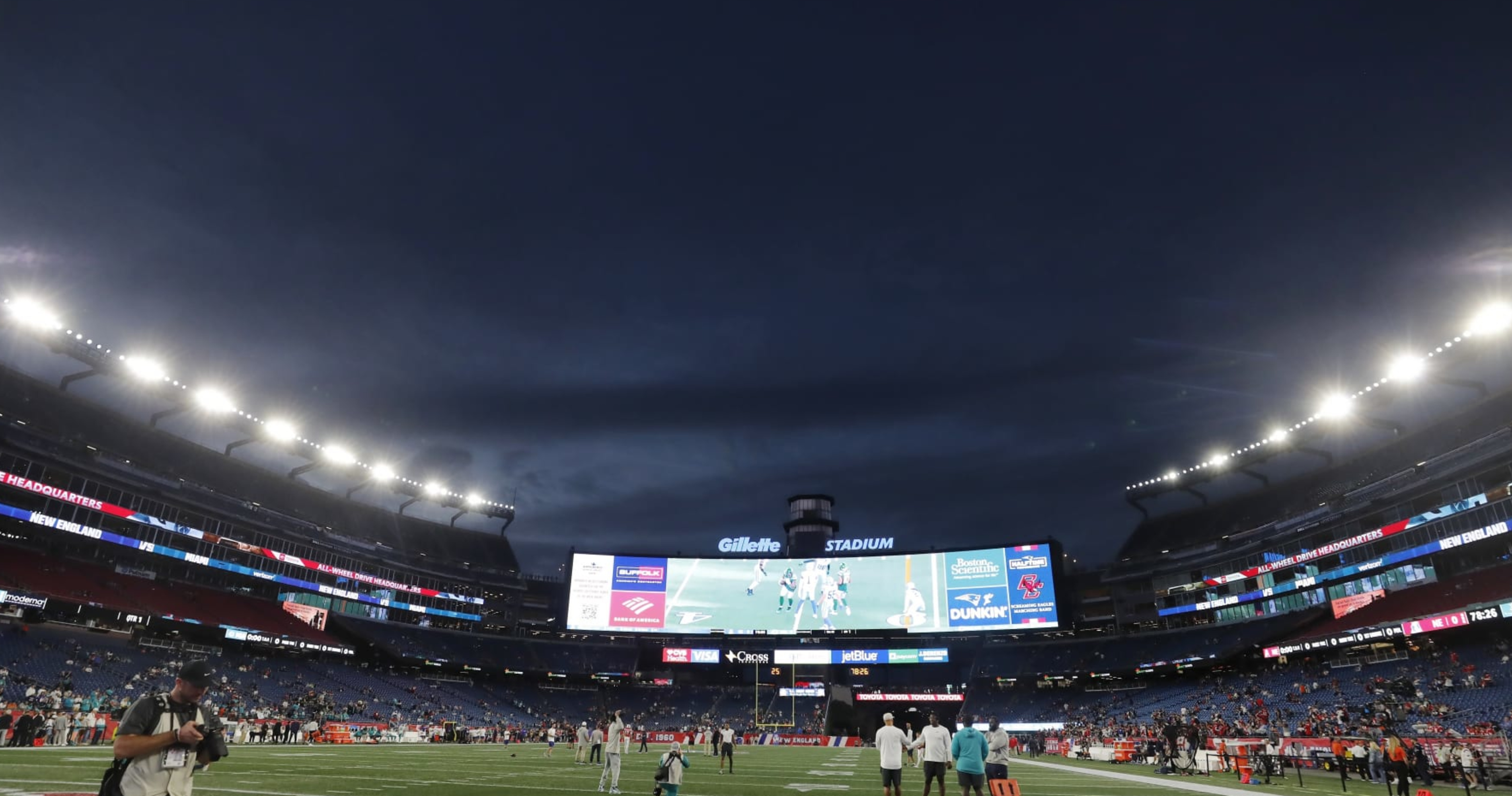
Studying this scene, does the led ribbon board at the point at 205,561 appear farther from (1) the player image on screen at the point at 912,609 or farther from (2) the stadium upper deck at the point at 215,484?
(1) the player image on screen at the point at 912,609

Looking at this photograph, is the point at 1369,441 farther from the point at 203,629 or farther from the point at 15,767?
the point at 203,629

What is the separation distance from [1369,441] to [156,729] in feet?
287

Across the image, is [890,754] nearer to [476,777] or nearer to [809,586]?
[476,777]

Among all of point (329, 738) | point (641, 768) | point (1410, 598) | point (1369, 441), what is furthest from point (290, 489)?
point (1369, 441)

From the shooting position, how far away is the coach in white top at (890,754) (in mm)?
13977

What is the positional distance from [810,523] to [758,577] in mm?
22838

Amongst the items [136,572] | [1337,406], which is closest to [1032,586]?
[1337,406]

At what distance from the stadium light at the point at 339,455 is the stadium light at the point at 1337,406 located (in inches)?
3198

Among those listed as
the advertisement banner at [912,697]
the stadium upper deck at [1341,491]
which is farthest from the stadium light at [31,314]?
the stadium upper deck at [1341,491]

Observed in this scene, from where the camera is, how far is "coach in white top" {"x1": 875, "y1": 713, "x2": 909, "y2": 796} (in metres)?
14.0

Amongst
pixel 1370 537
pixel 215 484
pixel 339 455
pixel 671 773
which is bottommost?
pixel 671 773

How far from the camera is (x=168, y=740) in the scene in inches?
203

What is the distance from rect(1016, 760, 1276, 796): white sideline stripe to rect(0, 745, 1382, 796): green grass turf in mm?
345

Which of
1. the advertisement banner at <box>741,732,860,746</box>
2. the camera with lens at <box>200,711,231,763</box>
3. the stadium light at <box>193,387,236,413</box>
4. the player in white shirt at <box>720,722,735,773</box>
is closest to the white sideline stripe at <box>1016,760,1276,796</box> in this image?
the player in white shirt at <box>720,722,735,773</box>
